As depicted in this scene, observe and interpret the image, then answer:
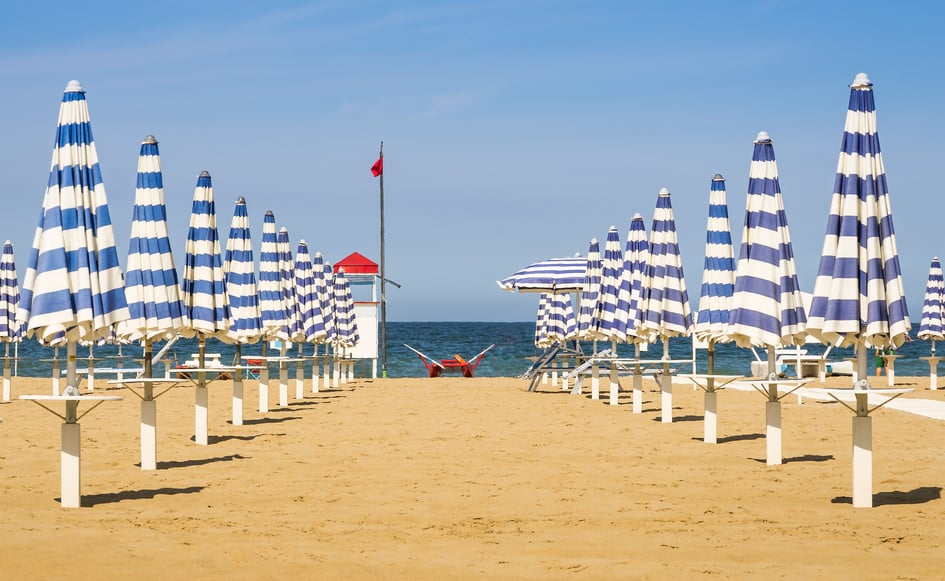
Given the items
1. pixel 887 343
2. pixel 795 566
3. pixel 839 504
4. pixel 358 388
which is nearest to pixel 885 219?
pixel 887 343

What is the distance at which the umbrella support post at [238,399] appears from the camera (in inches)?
634

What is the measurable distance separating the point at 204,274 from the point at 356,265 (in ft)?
91.8

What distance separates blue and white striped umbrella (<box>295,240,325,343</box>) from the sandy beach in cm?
973

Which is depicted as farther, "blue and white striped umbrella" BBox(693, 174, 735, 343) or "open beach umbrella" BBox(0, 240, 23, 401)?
"open beach umbrella" BBox(0, 240, 23, 401)

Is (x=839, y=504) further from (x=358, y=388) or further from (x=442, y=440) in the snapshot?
(x=358, y=388)

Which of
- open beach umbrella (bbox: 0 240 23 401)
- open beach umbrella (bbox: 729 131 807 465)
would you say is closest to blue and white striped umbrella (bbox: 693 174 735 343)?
open beach umbrella (bbox: 729 131 807 465)

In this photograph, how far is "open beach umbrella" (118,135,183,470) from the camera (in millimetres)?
11266

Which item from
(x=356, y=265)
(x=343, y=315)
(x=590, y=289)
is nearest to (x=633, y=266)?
(x=590, y=289)

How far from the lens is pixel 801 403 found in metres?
20.1

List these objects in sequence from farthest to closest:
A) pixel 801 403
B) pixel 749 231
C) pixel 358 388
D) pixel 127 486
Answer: pixel 358 388
pixel 801 403
pixel 749 231
pixel 127 486

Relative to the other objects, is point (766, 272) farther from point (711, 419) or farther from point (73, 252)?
point (73, 252)

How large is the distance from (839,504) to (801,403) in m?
11.8

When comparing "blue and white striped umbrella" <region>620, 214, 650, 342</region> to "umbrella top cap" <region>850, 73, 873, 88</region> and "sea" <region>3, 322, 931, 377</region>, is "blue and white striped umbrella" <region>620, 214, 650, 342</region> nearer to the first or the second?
"sea" <region>3, 322, 931, 377</region>

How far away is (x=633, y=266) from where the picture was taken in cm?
1939
